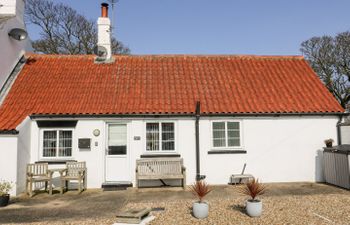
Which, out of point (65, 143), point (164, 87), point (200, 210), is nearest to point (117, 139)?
point (65, 143)

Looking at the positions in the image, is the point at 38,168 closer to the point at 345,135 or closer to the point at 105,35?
the point at 105,35

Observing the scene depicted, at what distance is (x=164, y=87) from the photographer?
13.4 m

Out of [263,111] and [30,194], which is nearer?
[30,194]

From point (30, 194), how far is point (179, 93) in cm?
732

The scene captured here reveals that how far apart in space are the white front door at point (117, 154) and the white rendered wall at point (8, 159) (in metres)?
3.37

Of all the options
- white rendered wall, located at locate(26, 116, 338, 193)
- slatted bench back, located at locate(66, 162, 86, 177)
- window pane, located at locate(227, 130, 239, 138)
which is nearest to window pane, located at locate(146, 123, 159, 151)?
white rendered wall, located at locate(26, 116, 338, 193)

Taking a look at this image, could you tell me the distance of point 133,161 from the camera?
11.7 metres

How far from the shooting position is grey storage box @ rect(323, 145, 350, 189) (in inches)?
408

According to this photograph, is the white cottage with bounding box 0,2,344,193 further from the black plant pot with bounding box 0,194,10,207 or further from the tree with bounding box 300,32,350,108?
the tree with bounding box 300,32,350,108

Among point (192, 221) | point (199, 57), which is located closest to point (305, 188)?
point (192, 221)

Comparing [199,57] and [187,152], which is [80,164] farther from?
[199,57]

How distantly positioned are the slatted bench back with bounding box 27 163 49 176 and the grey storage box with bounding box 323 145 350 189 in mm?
11242

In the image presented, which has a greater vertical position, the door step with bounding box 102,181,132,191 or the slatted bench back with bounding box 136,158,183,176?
the slatted bench back with bounding box 136,158,183,176

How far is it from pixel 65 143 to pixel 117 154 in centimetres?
221
